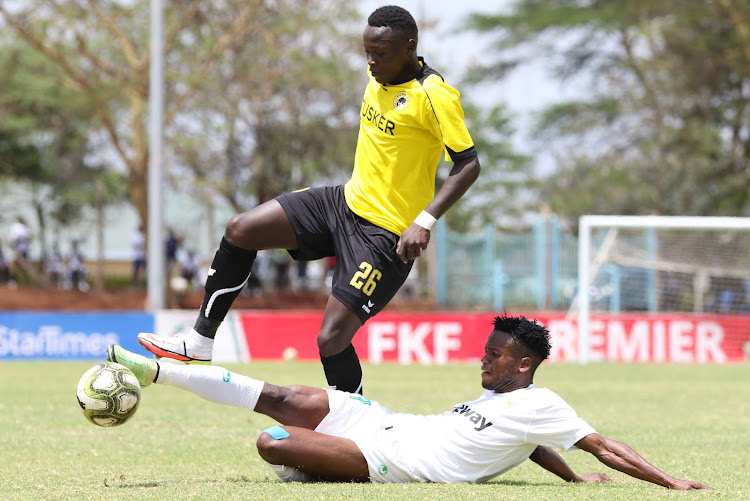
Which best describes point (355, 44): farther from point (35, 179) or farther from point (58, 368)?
point (58, 368)

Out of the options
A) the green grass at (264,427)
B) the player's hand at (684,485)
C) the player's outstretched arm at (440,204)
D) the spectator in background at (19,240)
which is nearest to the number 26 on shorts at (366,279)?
the player's outstretched arm at (440,204)

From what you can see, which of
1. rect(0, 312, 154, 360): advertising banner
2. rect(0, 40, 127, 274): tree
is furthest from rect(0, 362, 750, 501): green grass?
rect(0, 40, 127, 274): tree

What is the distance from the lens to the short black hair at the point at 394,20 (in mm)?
6371

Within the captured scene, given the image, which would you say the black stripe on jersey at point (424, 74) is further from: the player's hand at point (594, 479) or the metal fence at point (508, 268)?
the metal fence at point (508, 268)

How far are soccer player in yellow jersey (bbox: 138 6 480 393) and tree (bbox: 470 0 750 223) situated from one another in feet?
88.3

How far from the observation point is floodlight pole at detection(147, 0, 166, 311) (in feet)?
69.9

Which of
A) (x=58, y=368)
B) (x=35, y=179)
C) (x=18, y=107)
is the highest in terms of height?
(x=18, y=107)

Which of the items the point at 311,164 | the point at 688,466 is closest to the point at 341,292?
the point at 688,466

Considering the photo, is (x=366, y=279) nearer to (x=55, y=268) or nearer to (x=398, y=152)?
(x=398, y=152)

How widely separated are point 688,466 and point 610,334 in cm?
1406

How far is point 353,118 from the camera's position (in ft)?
113

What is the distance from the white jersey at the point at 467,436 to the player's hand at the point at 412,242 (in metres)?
0.91

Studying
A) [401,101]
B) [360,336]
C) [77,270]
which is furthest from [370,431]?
[77,270]

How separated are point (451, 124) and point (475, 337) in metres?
14.5
